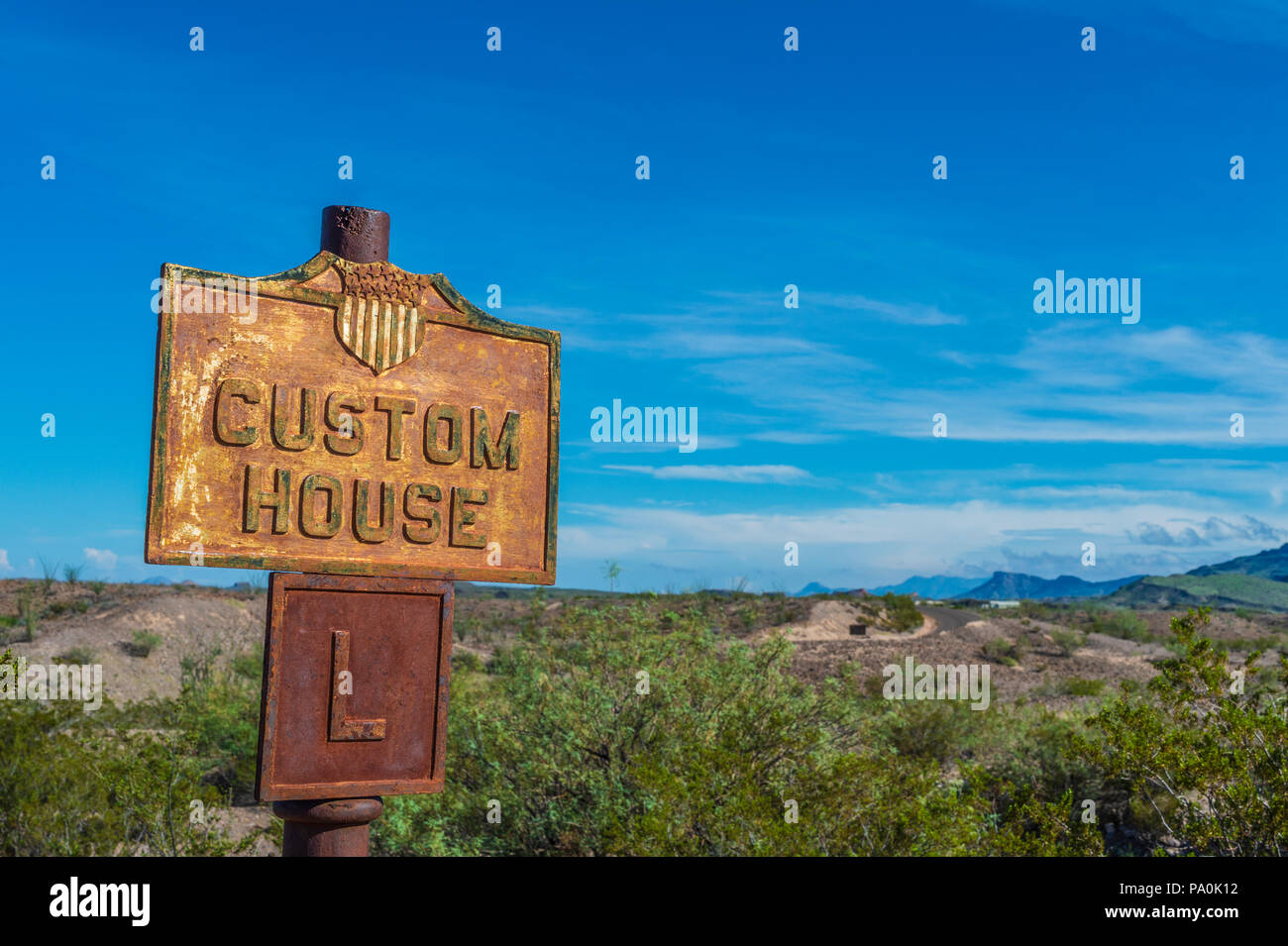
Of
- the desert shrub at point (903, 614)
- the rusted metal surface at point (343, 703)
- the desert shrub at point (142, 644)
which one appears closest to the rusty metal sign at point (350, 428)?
the rusted metal surface at point (343, 703)

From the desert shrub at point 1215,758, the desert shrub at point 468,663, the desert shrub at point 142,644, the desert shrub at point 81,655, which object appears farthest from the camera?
the desert shrub at point 142,644

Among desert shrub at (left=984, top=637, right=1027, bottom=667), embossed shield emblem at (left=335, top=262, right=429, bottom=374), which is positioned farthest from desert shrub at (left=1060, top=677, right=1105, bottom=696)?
embossed shield emblem at (left=335, top=262, right=429, bottom=374)

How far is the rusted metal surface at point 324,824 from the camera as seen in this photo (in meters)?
3.86

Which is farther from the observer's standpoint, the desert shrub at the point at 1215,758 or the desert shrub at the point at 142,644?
the desert shrub at the point at 142,644

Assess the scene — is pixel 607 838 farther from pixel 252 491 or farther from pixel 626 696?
pixel 252 491

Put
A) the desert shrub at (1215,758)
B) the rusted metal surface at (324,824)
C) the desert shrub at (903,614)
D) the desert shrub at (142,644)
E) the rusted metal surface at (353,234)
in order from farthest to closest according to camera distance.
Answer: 1. the desert shrub at (903,614)
2. the desert shrub at (142,644)
3. the desert shrub at (1215,758)
4. the rusted metal surface at (353,234)
5. the rusted metal surface at (324,824)

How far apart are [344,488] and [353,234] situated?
1066 mm

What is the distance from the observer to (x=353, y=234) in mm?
4176

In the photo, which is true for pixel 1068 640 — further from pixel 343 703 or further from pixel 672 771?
pixel 343 703

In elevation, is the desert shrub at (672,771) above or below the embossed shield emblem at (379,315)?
below

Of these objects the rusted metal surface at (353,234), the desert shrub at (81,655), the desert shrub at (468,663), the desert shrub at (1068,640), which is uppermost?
the rusted metal surface at (353,234)

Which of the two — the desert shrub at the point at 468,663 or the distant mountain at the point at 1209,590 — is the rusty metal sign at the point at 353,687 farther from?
the distant mountain at the point at 1209,590
